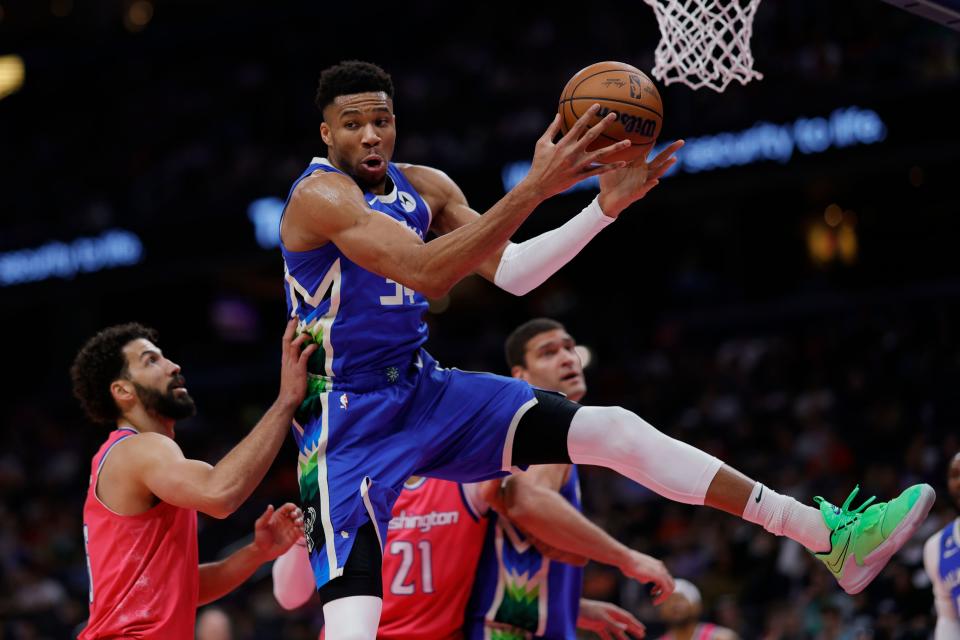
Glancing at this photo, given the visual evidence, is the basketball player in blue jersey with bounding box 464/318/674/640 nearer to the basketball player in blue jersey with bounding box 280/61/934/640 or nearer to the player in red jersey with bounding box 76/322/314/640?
the basketball player in blue jersey with bounding box 280/61/934/640

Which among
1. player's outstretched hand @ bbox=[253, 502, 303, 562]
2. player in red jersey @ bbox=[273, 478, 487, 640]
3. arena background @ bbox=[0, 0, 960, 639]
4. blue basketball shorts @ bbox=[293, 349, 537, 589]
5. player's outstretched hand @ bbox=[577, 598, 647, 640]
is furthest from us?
arena background @ bbox=[0, 0, 960, 639]

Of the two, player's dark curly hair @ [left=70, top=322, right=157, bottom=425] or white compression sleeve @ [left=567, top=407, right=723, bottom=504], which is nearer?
white compression sleeve @ [left=567, top=407, right=723, bottom=504]

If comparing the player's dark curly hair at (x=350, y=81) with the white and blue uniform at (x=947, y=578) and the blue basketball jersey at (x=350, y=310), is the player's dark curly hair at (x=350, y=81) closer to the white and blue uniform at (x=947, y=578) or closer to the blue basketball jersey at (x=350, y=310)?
the blue basketball jersey at (x=350, y=310)

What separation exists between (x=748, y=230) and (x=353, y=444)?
12.9 metres

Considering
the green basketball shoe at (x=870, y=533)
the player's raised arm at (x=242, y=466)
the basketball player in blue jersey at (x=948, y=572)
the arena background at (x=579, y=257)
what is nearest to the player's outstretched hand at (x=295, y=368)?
the player's raised arm at (x=242, y=466)

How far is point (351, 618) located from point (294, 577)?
1.47 metres

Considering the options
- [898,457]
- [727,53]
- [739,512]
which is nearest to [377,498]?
[739,512]

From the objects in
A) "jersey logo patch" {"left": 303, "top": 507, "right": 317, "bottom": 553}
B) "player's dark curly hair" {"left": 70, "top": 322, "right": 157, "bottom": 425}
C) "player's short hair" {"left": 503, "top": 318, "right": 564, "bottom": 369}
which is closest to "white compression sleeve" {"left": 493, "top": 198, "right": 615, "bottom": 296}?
"jersey logo patch" {"left": 303, "top": 507, "right": 317, "bottom": 553}

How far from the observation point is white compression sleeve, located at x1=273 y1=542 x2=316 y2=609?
18.2 feet

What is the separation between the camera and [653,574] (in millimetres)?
5195

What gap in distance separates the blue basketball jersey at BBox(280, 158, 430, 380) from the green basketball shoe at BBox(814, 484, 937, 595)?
163cm

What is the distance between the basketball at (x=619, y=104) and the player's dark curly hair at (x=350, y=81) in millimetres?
689

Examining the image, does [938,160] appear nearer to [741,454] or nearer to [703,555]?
[741,454]

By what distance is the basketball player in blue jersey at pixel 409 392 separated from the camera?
4.20 metres
